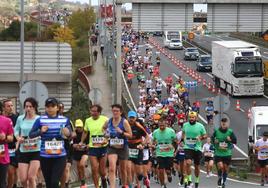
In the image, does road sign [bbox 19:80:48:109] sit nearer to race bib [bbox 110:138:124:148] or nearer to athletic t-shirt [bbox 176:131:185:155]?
athletic t-shirt [bbox 176:131:185:155]

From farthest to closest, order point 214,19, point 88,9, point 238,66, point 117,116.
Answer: point 88,9
point 238,66
point 214,19
point 117,116

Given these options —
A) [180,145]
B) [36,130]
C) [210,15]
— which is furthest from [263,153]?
[210,15]

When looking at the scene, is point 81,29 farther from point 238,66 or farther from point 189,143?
point 189,143

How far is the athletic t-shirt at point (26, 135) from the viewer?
14023mm

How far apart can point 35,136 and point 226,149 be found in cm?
673

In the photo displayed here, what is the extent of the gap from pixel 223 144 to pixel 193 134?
Result: 0.89 meters

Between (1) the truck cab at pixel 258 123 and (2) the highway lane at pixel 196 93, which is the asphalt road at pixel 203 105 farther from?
(1) the truck cab at pixel 258 123

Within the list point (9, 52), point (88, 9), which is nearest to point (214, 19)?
point (9, 52)

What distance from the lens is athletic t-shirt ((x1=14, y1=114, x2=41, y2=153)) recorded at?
46.0 feet

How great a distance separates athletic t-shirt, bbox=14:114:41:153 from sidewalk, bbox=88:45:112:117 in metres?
35.1

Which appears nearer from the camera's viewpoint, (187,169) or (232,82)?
(187,169)

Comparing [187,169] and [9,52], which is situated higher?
[9,52]

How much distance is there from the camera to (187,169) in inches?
761

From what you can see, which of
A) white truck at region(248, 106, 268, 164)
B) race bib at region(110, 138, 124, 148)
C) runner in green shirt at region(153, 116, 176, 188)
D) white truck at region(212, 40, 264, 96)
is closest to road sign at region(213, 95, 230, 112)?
white truck at region(248, 106, 268, 164)
